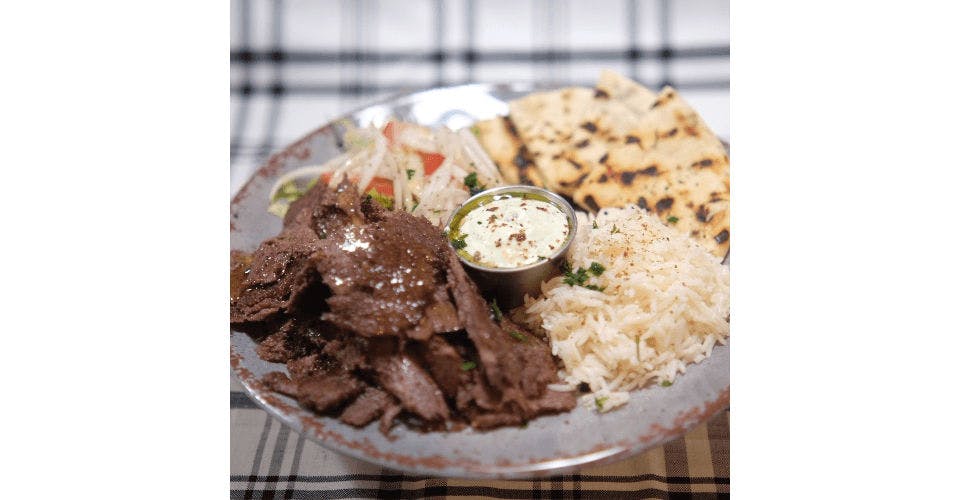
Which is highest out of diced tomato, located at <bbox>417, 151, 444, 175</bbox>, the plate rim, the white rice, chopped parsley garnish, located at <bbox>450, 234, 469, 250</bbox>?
diced tomato, located at <bbox>417, 151, 444, 175</bbox>

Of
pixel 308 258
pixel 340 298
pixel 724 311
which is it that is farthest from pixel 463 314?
pixel 724 311

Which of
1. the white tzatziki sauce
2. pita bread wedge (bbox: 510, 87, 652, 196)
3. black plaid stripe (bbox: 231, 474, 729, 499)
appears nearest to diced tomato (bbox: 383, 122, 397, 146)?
pita bread wedge (bbox: 510, 87, 652, 196)

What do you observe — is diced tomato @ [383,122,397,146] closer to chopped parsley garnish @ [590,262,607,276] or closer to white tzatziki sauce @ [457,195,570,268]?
white tzatziki sauce @ [457,195,570,268]

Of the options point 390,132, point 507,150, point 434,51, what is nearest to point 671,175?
point 507,150

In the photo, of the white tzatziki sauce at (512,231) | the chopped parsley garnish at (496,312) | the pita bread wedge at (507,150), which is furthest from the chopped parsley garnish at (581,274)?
the pita bread wedge at (507,150)

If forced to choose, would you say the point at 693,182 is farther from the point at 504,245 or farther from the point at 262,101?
the point at 262,101
